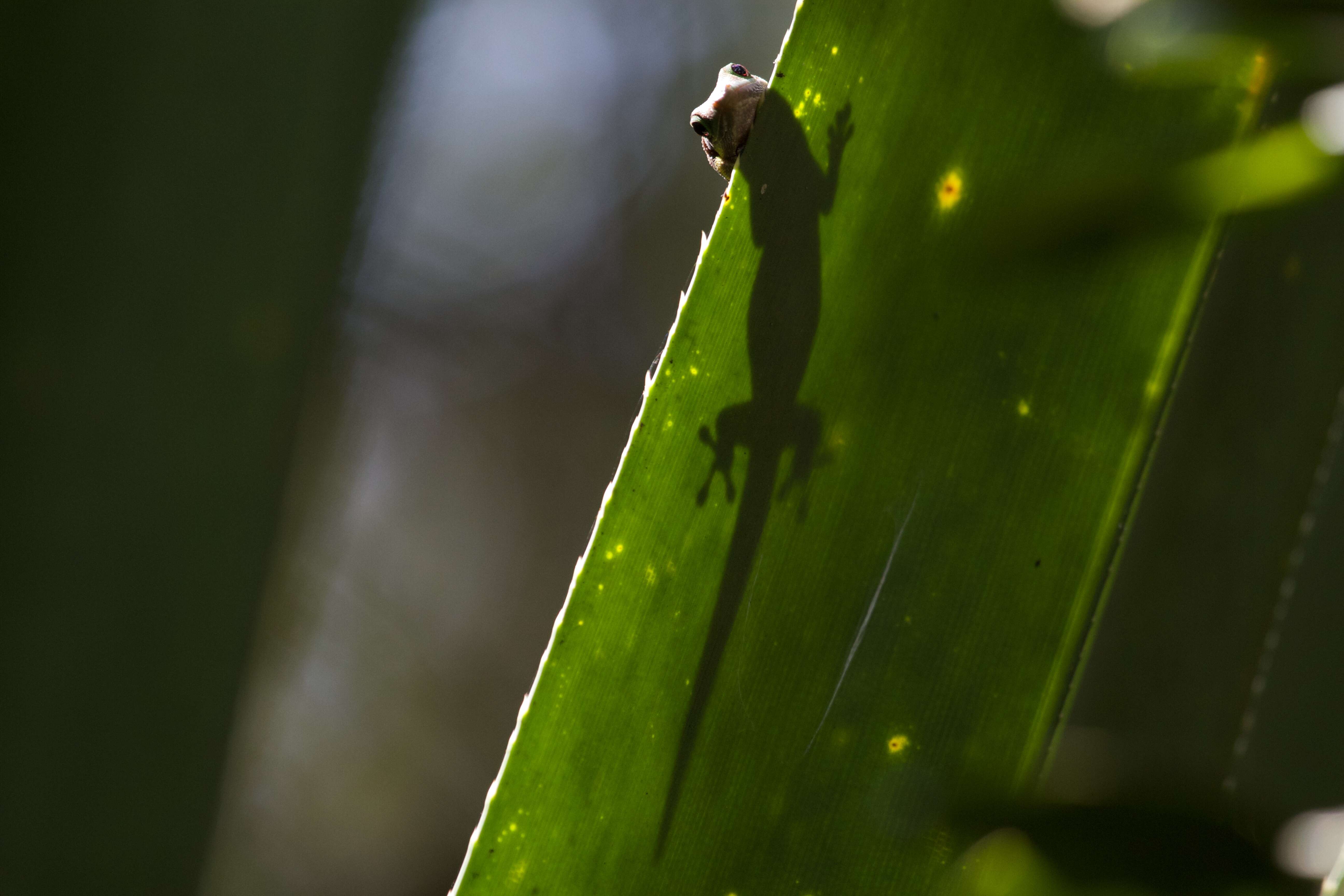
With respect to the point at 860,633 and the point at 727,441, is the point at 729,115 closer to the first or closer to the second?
the point at 727,441

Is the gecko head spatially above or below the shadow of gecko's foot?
above

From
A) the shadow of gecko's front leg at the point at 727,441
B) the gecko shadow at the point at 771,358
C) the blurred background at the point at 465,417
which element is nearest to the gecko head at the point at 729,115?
the gecko shadow at the point at 771,358

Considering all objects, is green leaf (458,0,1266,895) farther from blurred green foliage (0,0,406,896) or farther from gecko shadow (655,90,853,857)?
blurred green foliage (0,0,406,896)

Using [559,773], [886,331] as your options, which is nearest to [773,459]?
[886,331]

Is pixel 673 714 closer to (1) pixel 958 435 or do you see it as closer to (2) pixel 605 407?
(1) pixel 958 435

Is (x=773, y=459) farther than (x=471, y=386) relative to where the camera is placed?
No

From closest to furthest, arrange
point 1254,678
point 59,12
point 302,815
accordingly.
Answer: point 1254,678 → point 59,12 → point 302,815

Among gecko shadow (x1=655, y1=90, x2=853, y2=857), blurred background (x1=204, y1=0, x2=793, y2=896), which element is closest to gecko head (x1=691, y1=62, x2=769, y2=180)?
gecko shadow (x1=655, y1=90, x2=853, y2=857)
